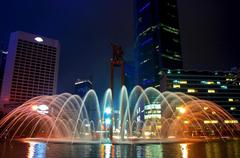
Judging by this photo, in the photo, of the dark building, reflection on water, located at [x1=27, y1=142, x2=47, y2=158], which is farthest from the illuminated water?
the dark building

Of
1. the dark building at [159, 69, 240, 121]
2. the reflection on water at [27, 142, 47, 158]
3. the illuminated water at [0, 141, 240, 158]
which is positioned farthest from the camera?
the dark building at [159, 69, 240, 121]

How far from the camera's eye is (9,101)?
192 meters

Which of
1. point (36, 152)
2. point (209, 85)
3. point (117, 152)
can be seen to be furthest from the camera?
point (209, 85)

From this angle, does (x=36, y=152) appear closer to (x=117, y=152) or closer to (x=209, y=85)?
(x=117, y=152)

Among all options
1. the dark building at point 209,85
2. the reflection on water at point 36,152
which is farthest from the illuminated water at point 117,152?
the dark building at point 209,85

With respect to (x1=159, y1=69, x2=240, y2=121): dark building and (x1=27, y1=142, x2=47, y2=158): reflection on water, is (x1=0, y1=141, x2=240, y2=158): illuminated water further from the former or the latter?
(x1=159, y1=69, x2=240, y2=121): dark building

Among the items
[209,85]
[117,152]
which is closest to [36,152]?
[117,152]

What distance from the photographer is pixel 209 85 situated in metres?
152

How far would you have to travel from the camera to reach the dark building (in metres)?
149

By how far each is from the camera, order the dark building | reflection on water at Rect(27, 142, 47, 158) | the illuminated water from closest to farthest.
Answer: reflection on water at Rect(27, 142, 47, 158) < the illuminated water < the dark building

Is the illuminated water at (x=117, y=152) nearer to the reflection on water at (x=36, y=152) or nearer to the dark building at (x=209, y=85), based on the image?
the reflection on water at (x=36, y=152)

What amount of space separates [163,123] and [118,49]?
109 m

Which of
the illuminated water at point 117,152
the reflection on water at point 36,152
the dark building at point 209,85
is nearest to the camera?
the reflection on water at point 36,152

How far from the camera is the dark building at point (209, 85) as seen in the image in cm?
14900
